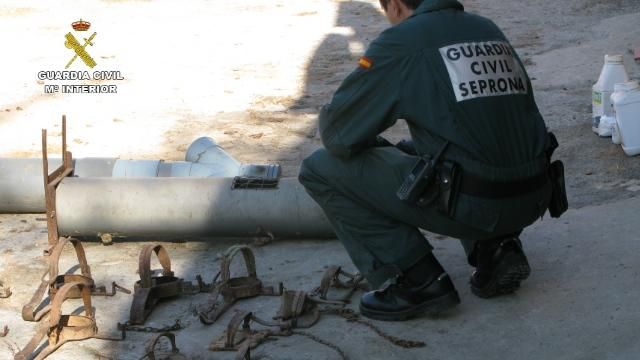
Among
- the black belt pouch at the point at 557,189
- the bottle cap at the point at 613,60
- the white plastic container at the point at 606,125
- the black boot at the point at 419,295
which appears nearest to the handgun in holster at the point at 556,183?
the black belt pouch at the point at 557,189

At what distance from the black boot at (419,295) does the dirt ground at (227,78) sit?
0.65 m

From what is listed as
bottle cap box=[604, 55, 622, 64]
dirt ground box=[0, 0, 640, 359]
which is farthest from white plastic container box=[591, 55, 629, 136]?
dirt ground box=[0, 0, 640, 359]

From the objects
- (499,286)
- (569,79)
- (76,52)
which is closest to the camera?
(499,286)

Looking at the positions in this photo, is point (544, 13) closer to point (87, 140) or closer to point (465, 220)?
point (87, 140)

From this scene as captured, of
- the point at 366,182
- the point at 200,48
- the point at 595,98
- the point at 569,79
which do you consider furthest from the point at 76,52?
the point at 366,182

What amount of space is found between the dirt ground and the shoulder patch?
1.35 meters

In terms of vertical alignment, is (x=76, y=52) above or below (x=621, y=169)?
below

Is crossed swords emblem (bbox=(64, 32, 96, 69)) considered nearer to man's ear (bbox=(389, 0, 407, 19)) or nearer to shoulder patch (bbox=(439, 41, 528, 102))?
man's ear (bbox=(389, 0, 407, 19))

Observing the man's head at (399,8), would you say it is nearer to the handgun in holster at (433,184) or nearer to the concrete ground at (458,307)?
the handgun in holster at (433,184)

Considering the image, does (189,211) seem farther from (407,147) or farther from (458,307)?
(458,307)

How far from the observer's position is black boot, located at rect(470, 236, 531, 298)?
4.21 m

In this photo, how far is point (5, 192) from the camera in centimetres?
554

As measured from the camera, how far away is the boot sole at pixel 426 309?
417 centimetres

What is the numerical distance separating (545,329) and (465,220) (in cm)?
54
